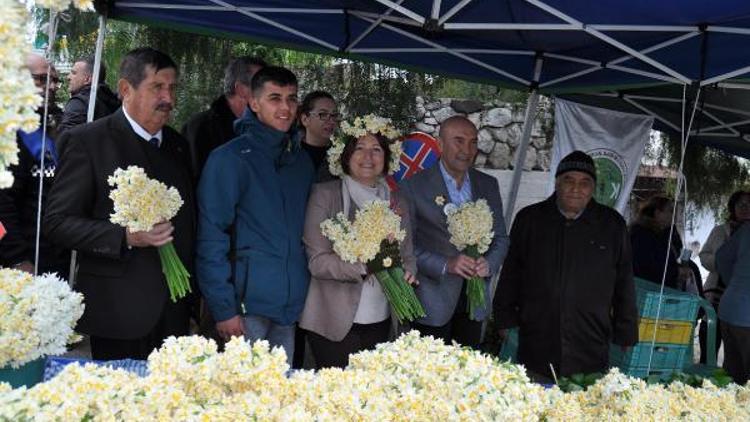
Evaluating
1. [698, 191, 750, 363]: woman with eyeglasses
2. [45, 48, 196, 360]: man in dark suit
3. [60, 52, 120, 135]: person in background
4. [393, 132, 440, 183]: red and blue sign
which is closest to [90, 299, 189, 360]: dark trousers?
[45, 48, 196, 360]: man in dark suit

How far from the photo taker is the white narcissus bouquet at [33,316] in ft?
5.77

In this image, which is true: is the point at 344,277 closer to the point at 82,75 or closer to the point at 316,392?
the point at 316,392

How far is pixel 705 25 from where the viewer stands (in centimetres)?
356

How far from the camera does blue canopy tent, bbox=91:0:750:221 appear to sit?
11.8 feet

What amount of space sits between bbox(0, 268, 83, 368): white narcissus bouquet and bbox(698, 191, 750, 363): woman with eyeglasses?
18.3 ft

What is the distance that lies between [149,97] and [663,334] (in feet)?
11.6

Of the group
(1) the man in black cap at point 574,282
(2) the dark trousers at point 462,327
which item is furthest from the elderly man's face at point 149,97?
(1) the man in black cap at point 574,282

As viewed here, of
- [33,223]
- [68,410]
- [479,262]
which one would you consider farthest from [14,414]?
[479,262]

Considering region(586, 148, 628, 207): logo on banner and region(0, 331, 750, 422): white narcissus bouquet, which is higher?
region(586, 148, 628, 207): logo on banner

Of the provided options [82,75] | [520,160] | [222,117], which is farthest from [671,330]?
[82,75]

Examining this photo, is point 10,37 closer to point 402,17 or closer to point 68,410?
point 68,410

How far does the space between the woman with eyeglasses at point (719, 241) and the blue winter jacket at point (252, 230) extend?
444 centimetres

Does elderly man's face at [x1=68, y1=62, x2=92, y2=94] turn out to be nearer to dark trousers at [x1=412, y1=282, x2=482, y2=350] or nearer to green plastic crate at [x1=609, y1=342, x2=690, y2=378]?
dark trousers at [x1=412, y1=282, x2=482, y2=350]

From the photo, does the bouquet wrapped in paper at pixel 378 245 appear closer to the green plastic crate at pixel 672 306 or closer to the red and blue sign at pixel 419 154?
the green plastic crate at pixel 672 306
